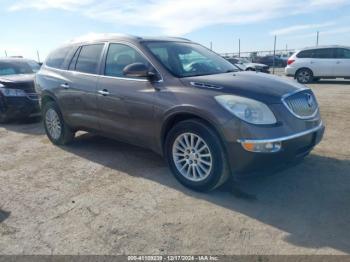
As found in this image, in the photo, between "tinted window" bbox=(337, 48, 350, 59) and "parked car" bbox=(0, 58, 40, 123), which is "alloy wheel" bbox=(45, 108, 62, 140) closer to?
"parked car" bbox=(0, 58, 40, 123)

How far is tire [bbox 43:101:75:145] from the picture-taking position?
5.80 meters

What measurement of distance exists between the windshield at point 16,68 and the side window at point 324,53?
1226cm

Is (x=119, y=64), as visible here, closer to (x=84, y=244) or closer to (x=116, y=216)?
(x=116, y=216)

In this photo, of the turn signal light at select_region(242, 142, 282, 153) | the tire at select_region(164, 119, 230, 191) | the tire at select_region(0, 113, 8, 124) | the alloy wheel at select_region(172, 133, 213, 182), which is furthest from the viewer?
the tire at select_region(0, 113, 8, 124)

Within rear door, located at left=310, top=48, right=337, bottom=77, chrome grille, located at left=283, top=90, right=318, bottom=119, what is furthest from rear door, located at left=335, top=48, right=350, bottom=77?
chrome grille, located at left=283, top=90, right=318, bottom=119

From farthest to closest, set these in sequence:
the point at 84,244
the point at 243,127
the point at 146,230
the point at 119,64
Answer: the point at 119,64 < the point at 243,127 < the point at 146,230 < the point at 84,244

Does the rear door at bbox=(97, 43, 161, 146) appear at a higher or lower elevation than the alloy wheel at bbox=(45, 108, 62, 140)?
higher

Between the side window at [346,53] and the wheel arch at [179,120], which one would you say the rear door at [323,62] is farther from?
the wheel arch at [179,120]

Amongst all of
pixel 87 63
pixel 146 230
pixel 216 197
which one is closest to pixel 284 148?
pixel 216 197

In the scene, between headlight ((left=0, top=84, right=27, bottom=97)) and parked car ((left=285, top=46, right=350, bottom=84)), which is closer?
headlight ((left=0, top=84, right=27, bottom=97))

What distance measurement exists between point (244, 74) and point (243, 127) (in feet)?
3.93

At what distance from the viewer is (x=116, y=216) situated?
349 cm

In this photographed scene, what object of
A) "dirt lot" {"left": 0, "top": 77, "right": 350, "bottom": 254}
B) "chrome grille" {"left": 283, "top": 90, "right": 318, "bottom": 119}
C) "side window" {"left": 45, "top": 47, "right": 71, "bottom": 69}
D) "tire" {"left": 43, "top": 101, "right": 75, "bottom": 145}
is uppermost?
"side window" {"left": 45, "top": 47, "right": 71, "bottom": 69}

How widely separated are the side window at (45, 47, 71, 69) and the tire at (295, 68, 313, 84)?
13020mm
